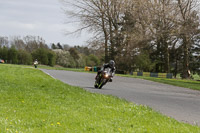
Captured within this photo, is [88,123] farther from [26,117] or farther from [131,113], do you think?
[131,113]

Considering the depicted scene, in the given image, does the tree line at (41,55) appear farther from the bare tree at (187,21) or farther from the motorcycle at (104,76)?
the motorcycle at (104,76)

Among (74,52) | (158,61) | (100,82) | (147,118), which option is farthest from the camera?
(74,52)

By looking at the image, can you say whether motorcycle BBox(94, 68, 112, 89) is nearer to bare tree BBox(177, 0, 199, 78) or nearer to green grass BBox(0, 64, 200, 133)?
green grass BBox(0, 64, 200, 133)

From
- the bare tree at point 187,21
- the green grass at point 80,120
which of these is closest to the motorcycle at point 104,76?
the green grass at point 80,120

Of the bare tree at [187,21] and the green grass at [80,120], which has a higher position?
the bare tree at [187,21]

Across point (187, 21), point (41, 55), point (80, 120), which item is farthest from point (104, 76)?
point (41, 55)

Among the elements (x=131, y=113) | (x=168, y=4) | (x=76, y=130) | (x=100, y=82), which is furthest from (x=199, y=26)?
(x=76, y=130)

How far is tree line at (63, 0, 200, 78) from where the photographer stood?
123 feet

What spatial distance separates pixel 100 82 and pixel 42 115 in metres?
9.52

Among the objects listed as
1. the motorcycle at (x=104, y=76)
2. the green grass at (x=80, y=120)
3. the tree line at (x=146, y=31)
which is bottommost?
the green grass at (x=80, y=120)

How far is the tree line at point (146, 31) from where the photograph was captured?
3753cm

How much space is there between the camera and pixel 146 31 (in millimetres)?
42281

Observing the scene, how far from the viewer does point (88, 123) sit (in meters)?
6.18

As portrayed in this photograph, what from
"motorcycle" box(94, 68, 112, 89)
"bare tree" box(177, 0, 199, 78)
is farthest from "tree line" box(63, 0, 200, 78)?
"motorcycle" box(94, 68, 112, 89)
